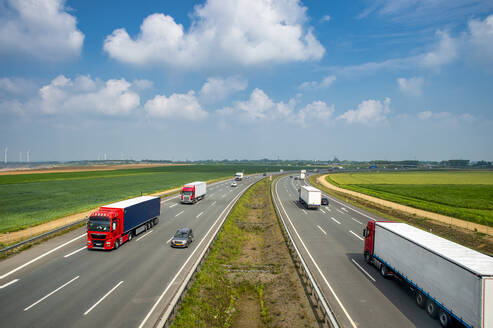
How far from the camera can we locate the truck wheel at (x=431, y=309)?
13.1 meters

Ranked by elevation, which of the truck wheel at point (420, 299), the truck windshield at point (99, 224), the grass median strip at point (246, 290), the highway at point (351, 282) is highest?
the truck windshield at point (99, 224)

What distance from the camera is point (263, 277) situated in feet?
64.5

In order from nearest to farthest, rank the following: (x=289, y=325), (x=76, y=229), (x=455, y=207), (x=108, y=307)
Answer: (x=289, y=325) → (x=108, y=307) → (x=76, y=229) → (x=455, y=207)

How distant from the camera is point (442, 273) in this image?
1211 centimetres

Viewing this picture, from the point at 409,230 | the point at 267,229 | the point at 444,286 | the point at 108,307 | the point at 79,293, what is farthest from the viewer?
the point at 267,229

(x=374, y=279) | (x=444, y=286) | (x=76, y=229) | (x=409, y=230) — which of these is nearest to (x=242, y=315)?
(x=374, y=279)

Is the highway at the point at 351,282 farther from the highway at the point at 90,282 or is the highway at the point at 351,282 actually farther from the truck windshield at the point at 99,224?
the truck windshield at the point at 99,224

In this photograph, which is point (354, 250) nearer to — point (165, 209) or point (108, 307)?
point (108, 307)

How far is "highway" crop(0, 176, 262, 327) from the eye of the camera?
13.2 metres

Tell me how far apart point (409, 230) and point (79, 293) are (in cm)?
2157

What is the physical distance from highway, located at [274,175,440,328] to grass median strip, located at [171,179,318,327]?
1969 millimetres

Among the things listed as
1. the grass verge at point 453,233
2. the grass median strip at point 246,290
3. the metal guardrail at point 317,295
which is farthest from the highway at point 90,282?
the grass verge at point 453,233

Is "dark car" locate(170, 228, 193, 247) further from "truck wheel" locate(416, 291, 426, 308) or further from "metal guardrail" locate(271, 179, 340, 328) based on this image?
"truck wheel" locate(416, 291, 426, 308)

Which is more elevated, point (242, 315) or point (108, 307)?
point (108, 307)
